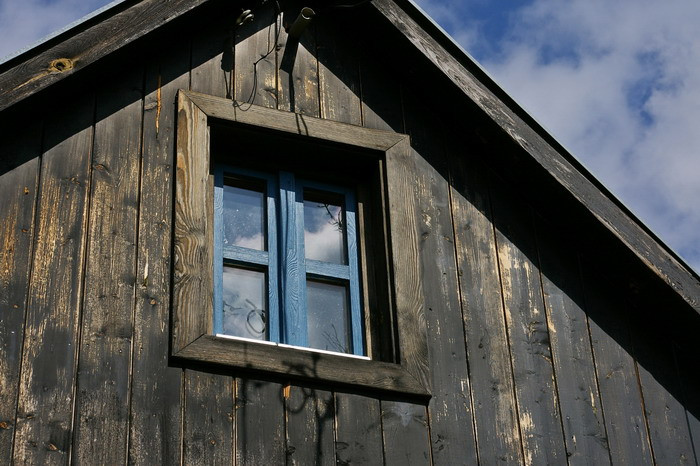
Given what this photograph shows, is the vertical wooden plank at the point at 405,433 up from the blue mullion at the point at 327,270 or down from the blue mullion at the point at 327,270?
down

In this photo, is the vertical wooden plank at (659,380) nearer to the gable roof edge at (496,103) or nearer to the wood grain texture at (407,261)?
the gable roof edge at (496,103)

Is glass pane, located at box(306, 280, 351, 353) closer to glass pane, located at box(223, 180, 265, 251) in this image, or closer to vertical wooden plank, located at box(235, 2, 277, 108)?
glass pane, located at box(223, 180, 265, 251)

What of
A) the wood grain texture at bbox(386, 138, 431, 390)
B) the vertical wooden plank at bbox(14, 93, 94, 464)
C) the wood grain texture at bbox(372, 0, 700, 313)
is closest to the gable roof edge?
the wood grain texture at bbox(372, 0, 700, 313)

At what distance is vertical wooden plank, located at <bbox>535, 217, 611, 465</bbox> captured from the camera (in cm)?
566

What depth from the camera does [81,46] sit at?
17.8 feet

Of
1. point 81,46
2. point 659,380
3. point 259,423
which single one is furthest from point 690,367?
point 81,46

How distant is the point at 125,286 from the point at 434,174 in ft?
6.24

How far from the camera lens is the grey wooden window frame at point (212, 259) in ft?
16.8

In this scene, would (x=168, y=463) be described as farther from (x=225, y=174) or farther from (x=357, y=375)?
(x=225, y=174)

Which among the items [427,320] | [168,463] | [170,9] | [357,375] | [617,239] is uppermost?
[170,9]

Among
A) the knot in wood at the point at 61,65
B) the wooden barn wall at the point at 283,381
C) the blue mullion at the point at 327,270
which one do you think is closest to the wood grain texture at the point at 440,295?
the wooden barn wall at the point at 283,381

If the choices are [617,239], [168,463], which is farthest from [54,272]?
[617,239]

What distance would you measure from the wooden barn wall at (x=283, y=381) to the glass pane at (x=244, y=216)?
1.38 ft

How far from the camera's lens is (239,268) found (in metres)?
5.66
